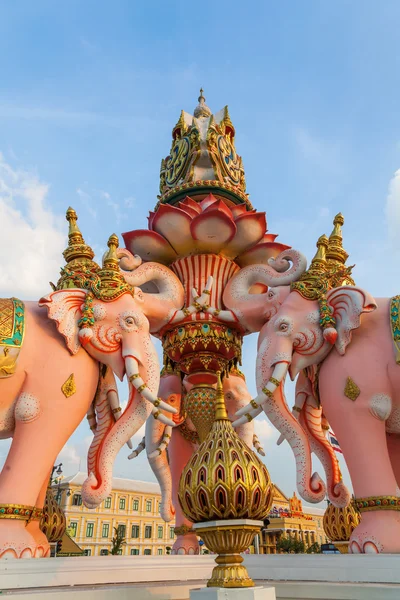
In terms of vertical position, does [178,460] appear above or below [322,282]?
below

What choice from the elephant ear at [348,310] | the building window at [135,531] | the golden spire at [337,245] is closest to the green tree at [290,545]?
the building window at [135,531]

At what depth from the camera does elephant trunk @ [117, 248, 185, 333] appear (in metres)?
6.72

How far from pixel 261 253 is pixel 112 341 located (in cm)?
285

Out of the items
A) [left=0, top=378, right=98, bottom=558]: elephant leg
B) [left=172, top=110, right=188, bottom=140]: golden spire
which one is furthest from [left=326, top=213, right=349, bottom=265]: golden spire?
[left=0, top=378, right=98, bottom=558]: elephant leg

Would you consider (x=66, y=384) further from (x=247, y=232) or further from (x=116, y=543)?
(x=116, y=543)

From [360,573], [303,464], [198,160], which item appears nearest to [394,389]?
[303,464]

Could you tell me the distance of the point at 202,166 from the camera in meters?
8.37

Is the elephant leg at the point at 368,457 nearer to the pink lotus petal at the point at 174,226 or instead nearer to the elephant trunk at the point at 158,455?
the elephant trunk at the point at 158,455

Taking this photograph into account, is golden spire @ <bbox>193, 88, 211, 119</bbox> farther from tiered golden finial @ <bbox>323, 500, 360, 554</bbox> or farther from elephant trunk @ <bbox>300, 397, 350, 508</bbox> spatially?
tiered golden finial @ <bbox>323, 500, 360, 554</bbox>

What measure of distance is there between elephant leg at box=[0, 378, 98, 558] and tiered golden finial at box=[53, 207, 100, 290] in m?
1.22

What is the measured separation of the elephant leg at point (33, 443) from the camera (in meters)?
4.66

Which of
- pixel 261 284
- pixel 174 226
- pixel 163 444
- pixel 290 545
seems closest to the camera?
pixel 163 444

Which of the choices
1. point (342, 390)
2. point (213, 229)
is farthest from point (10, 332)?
point (342, 390)

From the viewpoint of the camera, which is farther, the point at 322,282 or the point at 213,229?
the point at 213,229
